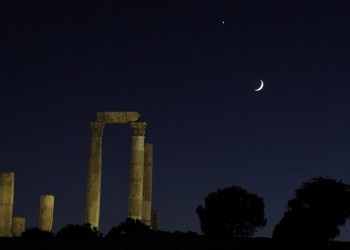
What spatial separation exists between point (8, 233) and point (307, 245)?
2622cm

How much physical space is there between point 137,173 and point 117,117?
13.5 feet

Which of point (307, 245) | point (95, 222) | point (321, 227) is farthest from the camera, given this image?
point (95, 222)

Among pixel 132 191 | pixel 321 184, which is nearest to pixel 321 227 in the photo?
pixel 321 184

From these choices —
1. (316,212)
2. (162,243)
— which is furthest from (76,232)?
(316,212)

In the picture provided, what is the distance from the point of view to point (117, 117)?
5700 centimetres

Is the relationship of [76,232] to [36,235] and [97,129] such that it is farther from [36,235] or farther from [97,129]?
[97,129]

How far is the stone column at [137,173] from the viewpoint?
55.2m

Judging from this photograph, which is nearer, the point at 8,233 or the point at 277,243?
the point at 277,243

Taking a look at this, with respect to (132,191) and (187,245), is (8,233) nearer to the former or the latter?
(132,191)

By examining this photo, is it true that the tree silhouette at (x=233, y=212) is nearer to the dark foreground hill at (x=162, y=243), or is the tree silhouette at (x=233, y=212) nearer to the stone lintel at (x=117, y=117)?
the stone lintel at (x=117, y=117)

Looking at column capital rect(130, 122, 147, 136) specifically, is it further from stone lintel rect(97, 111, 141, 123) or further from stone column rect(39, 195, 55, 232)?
stone column rect(39, 195, 55, 232)

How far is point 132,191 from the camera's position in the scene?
55.4 metres

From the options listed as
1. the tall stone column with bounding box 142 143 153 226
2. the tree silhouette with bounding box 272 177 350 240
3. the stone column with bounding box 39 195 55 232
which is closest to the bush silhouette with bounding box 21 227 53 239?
the tree silhouette with bounding box 272 177 350 240

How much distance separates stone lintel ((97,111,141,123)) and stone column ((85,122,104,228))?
40 cm
